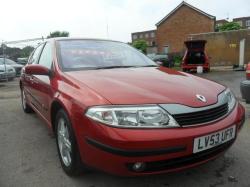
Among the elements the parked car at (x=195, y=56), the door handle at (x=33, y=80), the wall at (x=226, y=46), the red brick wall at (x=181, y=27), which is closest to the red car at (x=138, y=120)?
the door handle at (x=33, y=80)

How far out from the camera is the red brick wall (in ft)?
129

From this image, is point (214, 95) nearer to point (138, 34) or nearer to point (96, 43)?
point (96, 43)

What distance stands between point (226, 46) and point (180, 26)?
1760 centimetres

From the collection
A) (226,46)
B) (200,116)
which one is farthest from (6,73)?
(226,46)

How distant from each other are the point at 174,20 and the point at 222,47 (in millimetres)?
18059

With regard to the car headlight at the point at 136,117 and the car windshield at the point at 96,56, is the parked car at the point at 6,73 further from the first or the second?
the car headlight at the point at 136,117

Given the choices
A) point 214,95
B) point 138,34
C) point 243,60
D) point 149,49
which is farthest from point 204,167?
point 138,34

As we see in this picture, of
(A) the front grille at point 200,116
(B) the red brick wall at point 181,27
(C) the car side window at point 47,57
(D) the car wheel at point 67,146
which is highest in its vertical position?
(B) the red brick wall at point 181,27

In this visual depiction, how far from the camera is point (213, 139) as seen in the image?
252 centimetres

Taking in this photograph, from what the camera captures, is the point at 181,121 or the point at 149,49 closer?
the point at 181,121

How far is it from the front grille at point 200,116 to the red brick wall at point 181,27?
37.5 metres

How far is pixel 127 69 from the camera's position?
3529 mm

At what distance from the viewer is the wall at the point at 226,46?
23.5 metres

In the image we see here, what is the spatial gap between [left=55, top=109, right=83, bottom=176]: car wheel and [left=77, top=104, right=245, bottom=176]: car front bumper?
0.23 meters
